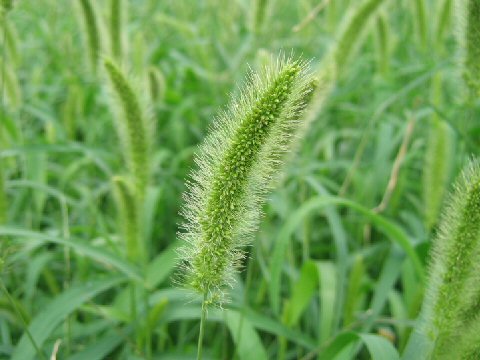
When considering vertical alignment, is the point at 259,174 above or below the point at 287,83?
below

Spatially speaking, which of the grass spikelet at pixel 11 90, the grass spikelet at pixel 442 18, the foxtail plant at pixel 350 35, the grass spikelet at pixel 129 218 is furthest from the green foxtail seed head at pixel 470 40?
the grass spikelet at pixel 11 90

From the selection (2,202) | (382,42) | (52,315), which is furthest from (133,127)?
(382,42)

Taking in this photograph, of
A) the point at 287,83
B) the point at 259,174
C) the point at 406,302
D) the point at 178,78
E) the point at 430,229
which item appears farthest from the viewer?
the point at 178,78

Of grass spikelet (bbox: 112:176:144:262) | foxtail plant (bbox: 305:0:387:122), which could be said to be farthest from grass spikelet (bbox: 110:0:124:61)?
foxtail plant (bbox: 305:0:387:122)

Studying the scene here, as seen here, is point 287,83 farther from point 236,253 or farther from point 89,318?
point 89,318

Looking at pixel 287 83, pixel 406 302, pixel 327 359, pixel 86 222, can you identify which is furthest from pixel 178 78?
pixel 287 83

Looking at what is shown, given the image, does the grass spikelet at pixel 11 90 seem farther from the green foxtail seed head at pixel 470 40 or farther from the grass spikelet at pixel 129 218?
the green foxtail seed head at pixel 470 40

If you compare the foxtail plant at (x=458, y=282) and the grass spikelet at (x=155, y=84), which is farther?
the grass spikelet at (x=155, y=84)
